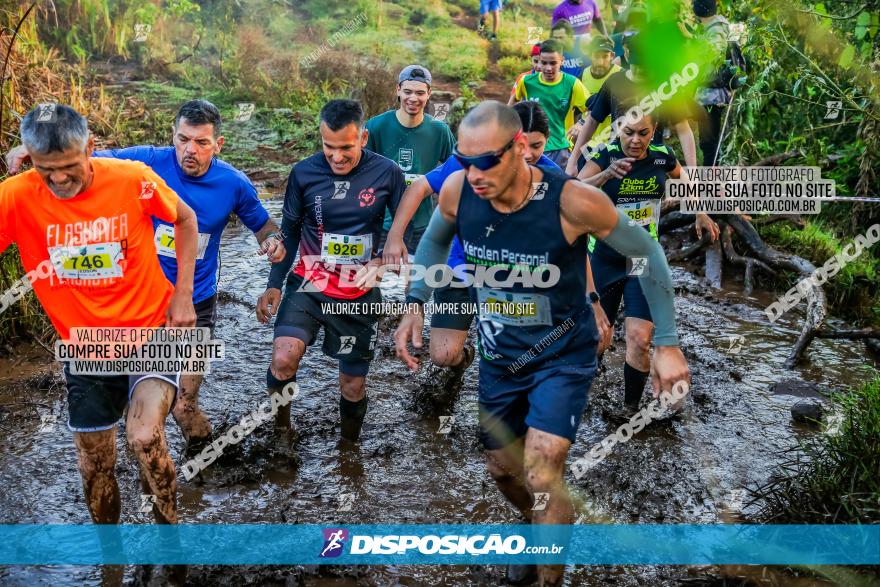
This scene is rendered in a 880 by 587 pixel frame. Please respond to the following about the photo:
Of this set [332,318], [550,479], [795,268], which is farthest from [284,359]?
[795,268]

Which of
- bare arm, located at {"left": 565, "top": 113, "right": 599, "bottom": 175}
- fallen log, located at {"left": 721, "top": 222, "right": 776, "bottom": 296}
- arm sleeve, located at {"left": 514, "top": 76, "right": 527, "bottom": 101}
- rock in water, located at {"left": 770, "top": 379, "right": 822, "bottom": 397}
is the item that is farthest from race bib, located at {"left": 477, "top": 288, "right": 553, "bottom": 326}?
fallen log, located at {"left": 721, "top": 222, "right": 776, "bottom": 296}

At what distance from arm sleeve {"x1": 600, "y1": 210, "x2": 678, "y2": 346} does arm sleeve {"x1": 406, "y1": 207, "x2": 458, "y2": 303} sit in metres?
0.85

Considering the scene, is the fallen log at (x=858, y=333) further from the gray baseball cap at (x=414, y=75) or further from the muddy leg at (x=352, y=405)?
the muddy leg at (x=352, y=405)

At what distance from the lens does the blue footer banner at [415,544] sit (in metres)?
4.01

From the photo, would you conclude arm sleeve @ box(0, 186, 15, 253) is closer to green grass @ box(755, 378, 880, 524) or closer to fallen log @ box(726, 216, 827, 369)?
green grass @ box(755, 378, 880, 524)

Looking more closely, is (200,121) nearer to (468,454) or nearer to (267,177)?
(468,454)

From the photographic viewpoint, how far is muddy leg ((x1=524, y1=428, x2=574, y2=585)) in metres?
3.55

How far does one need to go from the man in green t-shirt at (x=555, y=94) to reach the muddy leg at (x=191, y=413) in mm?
4659

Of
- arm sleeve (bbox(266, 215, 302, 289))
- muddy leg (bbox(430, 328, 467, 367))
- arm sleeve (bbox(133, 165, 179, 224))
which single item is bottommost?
muddy leg (bbox(430, 328, 467, 367))

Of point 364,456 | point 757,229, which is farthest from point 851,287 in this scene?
point 364,456

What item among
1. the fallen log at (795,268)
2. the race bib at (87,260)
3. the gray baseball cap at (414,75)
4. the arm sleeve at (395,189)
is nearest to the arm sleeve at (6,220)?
the race bib at (87,260)

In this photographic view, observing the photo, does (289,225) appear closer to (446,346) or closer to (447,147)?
(446,346)

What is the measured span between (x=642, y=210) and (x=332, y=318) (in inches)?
92.4

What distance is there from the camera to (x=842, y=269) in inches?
333
